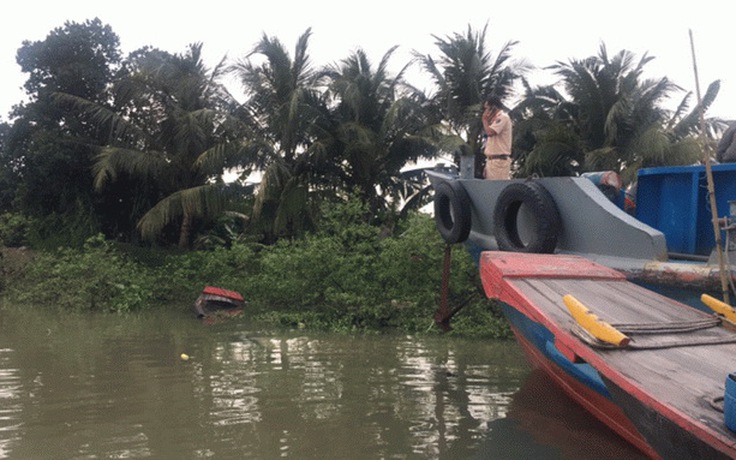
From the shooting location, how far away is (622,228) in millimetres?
5363

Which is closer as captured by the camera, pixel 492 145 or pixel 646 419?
pixel 646 419

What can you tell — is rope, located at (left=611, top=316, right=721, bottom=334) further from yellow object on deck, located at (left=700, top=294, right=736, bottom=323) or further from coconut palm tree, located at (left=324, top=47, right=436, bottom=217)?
coconut palm tree, located at (left=324, top=47, right=436, bottom=217)

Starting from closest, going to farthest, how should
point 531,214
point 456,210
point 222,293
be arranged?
point 531,214, point 456,210, point 222,293

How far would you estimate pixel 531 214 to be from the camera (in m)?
6.24

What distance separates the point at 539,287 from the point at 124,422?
3.46 metres

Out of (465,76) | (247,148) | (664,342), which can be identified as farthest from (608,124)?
(664,342)

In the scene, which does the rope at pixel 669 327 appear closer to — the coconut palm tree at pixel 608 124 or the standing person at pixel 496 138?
the standing person at pixel 496 138

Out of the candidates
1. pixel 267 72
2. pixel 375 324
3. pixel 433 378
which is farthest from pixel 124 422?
pixel 267 72

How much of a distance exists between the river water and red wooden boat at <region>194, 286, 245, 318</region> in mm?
2652

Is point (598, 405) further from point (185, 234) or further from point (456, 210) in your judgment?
point (185, 234)

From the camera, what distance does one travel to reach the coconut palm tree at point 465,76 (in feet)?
56.8

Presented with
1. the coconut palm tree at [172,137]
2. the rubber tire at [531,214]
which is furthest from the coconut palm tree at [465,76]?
the rubber tire at [531,214]

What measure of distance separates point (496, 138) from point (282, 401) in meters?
3.72

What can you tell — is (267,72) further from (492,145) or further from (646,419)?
(646,419)
